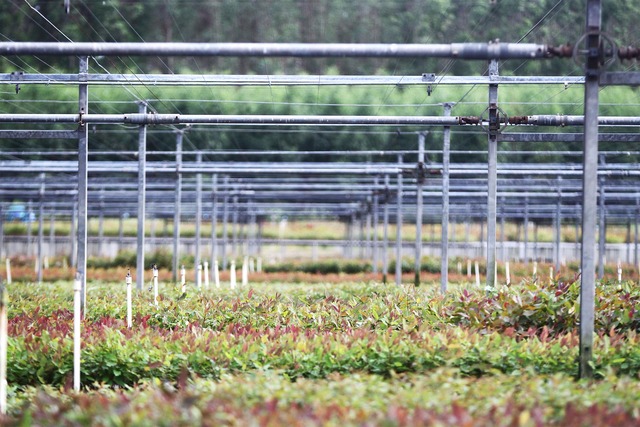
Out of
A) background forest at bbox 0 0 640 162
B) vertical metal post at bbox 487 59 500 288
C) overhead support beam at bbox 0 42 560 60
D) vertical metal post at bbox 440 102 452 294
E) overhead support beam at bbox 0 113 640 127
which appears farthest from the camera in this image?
vertical metal post at bbox 440 102 452 294

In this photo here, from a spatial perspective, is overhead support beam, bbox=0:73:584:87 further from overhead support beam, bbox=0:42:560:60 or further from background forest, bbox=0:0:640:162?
overhead support beam, bbox=0:42:560:60

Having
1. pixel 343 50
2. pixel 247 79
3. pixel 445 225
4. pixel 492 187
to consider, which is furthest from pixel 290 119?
pixel 343 50

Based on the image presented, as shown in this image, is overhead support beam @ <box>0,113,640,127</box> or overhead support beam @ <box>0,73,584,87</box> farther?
overhead support beam @ <box>0,73,584,87</box>

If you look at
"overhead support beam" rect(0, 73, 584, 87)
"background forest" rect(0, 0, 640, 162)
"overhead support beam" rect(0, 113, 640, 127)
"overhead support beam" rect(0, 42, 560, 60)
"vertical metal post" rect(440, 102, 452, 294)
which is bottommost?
"vertical metal post" rect(440, 102, 452, 294)

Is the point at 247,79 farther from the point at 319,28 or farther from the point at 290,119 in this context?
the point at 319,28

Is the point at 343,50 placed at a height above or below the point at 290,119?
above

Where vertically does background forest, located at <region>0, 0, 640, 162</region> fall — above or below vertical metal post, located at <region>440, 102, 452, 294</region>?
above

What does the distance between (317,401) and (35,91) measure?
1490cm

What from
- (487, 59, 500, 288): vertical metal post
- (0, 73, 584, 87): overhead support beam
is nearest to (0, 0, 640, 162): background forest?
(0, 73, 584, 87): overhead support beam

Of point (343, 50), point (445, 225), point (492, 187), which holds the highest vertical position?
point (343, 50)

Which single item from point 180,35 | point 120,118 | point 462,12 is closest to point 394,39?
point 462,12

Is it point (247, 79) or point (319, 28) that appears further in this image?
point (319, 28)

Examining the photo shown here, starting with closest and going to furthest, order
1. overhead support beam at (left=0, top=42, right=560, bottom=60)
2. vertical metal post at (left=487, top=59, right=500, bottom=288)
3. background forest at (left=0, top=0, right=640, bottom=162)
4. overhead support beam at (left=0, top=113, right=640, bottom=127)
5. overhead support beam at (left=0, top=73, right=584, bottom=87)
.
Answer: overhead support beam at (left=0, top=42, right=560, bottom=60), background forest at (left=0, top=0, right=640, bottom=162), overhead support beam at (left=0, top=113, right=640, bottom=127), overhead support beam at (left=0, top=73, right=584, bottom=87), vertical metal post at (left=487, top=59, right=500, bottom=288)

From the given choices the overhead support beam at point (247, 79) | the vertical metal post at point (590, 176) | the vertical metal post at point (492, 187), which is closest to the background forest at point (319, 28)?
the overhead support beam at point (247, 79)
